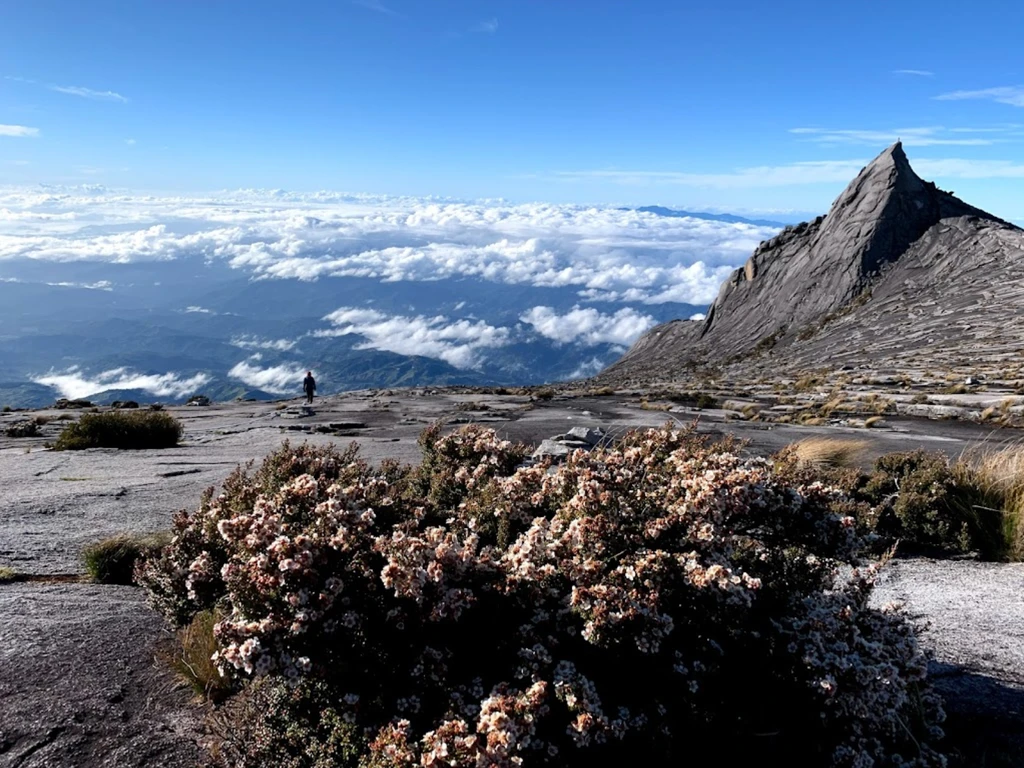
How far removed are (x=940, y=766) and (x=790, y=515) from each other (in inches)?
68.0

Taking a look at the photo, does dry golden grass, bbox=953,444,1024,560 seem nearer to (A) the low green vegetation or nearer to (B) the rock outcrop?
(A) the low green vegetation

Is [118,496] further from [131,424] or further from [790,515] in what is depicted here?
[790,515]

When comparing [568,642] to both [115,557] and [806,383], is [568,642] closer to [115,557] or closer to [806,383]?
[115,557]

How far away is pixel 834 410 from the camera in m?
20.9

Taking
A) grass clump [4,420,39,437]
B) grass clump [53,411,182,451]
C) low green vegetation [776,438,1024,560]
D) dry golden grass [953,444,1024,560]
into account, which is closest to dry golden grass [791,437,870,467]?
low green vegetation [776,438,1024,560]

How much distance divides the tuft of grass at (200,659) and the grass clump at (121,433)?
41.3 ft

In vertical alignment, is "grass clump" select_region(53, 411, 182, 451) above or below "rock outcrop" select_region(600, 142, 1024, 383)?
below

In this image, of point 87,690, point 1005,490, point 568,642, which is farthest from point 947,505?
point 87,690

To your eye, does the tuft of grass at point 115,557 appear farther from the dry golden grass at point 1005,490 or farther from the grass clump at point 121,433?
the dry golden grass at point 1005,490

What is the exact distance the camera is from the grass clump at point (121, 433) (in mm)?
16219

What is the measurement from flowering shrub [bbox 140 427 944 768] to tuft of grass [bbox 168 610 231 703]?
515 mm

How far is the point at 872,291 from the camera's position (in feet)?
208

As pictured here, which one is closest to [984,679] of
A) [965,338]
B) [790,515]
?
[790,515]

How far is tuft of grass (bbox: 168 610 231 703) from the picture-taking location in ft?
16.4
